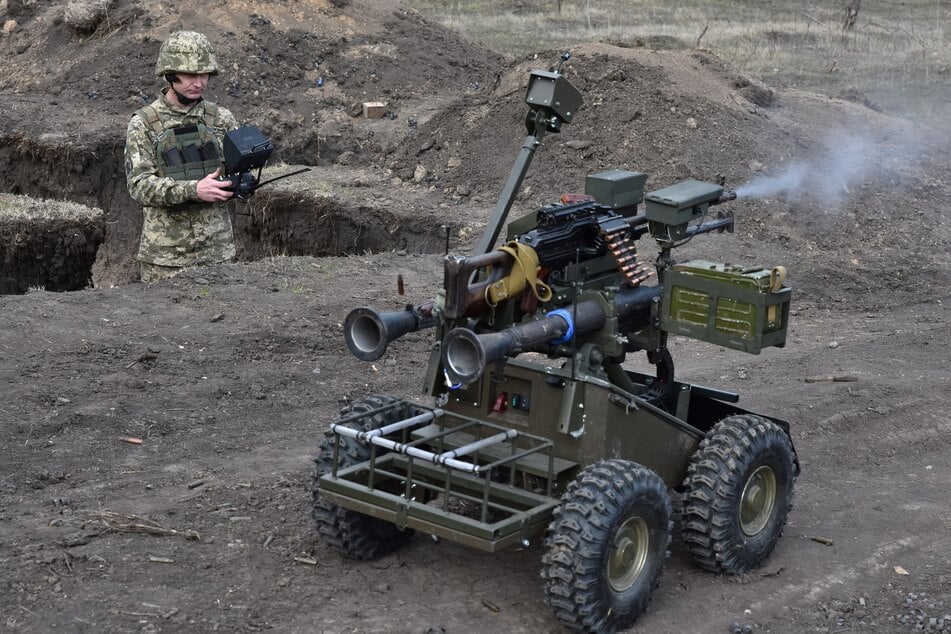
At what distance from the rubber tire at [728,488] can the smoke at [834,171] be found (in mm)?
7276

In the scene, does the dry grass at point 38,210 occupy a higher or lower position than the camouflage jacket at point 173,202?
lower

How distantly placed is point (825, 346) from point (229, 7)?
13.6m

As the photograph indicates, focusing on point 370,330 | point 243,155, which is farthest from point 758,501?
point 243,155

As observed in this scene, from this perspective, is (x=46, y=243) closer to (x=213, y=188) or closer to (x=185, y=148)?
(x=185, y=148)

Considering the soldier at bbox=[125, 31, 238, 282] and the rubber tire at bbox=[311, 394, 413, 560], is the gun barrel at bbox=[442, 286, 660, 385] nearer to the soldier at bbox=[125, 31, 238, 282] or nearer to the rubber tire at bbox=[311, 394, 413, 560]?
the rubber tire at bbox=[311, 394, 413, 560]

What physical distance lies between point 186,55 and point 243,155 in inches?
36.5

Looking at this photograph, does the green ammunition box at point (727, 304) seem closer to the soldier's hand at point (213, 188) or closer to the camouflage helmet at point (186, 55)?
the soldier's hand at point (213, 188)

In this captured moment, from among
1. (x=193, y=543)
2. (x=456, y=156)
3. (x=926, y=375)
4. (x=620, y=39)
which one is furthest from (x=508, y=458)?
(x=620, y=39)

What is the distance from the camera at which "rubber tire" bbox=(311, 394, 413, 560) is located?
6.10 metres

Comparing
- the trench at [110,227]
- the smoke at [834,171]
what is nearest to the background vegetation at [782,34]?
the smoke at [834,171]

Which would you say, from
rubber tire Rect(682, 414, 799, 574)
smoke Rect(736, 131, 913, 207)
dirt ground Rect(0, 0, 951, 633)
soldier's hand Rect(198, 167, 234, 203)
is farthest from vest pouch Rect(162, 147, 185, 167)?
smoke Rect(736, 131, 913, 207)

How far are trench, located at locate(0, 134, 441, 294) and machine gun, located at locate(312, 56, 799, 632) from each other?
7542 millimetres

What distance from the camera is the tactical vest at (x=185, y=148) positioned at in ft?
30.1

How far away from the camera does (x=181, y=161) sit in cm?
931
